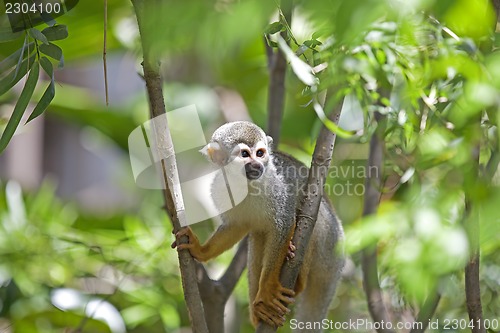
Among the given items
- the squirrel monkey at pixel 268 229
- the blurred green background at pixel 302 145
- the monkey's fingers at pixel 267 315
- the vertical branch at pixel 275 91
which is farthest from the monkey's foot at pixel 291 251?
the vertical branch at pixel 275 91

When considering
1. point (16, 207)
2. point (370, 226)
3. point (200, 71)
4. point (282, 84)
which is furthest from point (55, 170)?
point (370, 226)

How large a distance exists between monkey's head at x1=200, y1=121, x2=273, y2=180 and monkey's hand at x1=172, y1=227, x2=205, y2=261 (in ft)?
1.12

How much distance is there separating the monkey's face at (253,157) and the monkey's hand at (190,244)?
0.33 metres

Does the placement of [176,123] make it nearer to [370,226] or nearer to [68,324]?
[68,324]

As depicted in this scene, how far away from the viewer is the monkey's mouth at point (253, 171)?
2.55 meters

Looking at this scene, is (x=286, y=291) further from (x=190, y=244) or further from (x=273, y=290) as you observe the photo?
(x=190, y=244)

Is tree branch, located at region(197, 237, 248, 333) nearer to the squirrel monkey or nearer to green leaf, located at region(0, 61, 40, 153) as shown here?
the squirrel monkey

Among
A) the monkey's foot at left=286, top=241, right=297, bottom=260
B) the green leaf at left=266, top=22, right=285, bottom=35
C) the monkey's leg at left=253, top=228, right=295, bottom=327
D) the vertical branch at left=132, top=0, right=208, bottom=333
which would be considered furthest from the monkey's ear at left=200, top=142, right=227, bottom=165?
the green leaf at left=266, top=22, right=285, bottom=35

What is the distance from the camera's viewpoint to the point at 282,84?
10.5 feet

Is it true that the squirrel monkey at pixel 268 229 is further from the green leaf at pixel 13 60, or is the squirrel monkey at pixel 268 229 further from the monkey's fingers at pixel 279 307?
the green leaf at pixel 13 60

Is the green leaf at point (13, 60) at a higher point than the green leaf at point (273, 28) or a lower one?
lower

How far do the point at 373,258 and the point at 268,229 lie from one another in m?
0.47

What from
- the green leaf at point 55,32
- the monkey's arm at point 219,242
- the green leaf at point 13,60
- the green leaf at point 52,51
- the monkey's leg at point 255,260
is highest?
the green leaf at point 55,32

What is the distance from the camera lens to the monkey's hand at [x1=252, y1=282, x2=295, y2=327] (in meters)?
2.40
